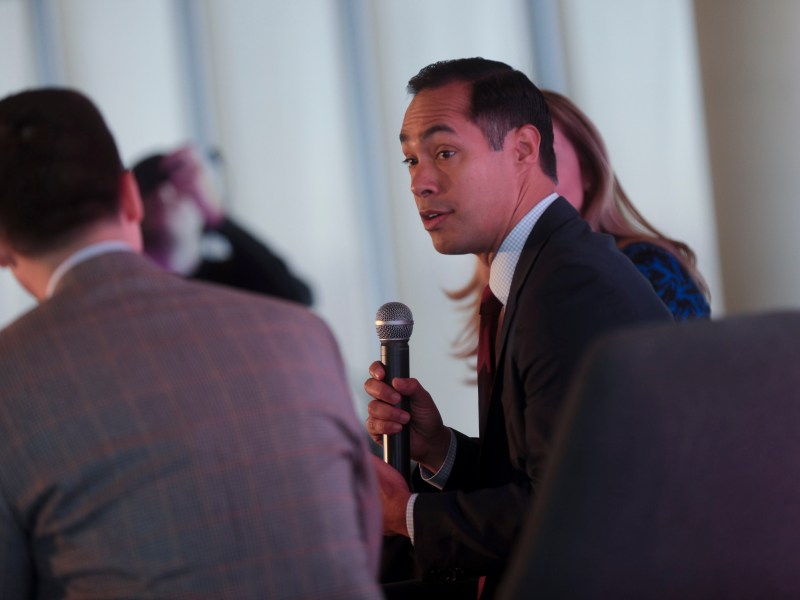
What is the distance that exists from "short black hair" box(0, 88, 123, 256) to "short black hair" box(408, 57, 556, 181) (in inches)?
34.4

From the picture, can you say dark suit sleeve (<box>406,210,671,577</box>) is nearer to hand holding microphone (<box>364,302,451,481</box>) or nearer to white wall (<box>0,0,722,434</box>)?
hand holding microphone (<box>364,302,451,481</box>)

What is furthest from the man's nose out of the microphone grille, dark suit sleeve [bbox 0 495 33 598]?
dark suit sleeve [bbox 0 495 33 598]

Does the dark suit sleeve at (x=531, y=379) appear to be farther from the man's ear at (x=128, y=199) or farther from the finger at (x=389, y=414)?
the man's ear at (x=128, y=199)

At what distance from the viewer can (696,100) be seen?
13.7ft

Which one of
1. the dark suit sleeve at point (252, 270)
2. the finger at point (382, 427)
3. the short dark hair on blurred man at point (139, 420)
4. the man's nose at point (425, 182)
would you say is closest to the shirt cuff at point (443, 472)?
the finger at point (382, 427)

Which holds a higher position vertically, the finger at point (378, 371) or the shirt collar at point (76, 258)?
the shirt collar at point (76, 258)

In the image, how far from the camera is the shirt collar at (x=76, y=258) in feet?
3.83

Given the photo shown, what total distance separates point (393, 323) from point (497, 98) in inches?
18.1

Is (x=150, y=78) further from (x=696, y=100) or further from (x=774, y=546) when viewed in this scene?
(x=774, y=546)

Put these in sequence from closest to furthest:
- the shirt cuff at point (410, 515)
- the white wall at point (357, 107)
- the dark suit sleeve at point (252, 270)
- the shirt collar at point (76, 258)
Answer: the shirt collar at point (76, 258), the shirt cuff at point (410, 515), the dark suit sleeve at point (252, 270), the white wall at point (357, 107)

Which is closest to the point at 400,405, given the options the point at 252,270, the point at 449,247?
the point at 449,247

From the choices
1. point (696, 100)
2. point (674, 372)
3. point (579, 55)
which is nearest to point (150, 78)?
point (579, 55)

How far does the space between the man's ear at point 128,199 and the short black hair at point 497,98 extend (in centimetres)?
81

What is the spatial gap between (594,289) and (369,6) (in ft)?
9.17
